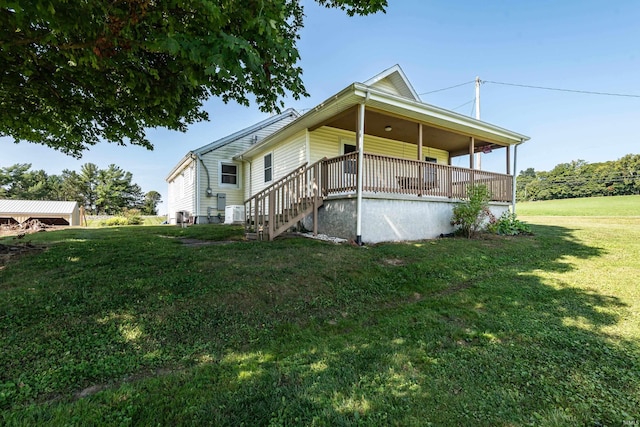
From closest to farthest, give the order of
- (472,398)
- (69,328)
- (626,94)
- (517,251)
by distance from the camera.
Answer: (472,398), (69,328), (517,251), (626,94)

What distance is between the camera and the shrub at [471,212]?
805 centimetres

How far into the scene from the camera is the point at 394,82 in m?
10.5

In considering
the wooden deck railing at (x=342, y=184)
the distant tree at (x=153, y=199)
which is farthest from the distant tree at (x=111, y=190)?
the wooden deck railing at (x=342, y=184)

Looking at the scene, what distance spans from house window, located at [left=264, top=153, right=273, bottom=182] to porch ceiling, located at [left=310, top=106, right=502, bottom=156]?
3329 mm

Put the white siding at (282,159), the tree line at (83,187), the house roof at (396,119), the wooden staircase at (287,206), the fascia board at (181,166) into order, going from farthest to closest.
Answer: the tree line at (83,187), the fascia board at (181,166), the white siding at (282,159), the wooden staircase at (287,206), the house roof at (396,119)

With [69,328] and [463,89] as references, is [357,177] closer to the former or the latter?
[69,328]

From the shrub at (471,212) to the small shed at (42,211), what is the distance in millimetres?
24298

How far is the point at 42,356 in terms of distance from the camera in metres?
2.46

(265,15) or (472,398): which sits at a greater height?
(265,15)

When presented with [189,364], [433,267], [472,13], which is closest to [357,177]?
[433,267]

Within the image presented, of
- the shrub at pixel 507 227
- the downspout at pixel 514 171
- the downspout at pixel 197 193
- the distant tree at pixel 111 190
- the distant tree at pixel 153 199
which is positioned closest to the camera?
the shrub at pixel 507 227

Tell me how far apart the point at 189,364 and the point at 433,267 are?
4344mm

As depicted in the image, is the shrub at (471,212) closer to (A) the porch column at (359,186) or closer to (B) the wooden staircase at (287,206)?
(A) the porch column at (359,186)

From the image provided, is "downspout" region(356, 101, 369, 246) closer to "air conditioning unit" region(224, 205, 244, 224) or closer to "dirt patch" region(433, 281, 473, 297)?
"dirt patch" region(433, 281, 473, 297)
